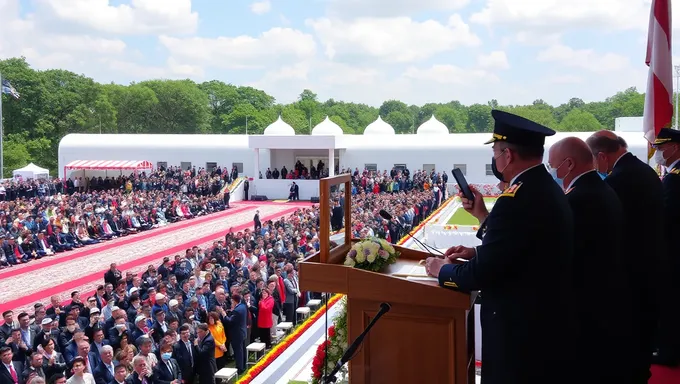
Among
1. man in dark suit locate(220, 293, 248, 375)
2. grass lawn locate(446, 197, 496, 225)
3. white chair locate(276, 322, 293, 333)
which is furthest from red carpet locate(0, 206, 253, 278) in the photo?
man in dark suit locate(220, 293, 248, 375)

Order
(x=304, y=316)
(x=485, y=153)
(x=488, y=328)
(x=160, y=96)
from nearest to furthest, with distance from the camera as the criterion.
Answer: (x=488, y=328), (x=304, y=316), (x=485, y=153), (x=160, y=96)

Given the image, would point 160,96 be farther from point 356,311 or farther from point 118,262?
point 356,311

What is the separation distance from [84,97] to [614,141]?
65044 millimetres

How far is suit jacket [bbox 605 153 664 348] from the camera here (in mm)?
3385

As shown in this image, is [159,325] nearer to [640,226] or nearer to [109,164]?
[640,226]

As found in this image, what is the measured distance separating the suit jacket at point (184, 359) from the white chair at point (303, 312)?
347 cm

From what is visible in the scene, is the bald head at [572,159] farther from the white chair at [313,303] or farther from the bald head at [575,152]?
the white chair at [313,303]

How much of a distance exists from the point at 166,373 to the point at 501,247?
17.3 feet

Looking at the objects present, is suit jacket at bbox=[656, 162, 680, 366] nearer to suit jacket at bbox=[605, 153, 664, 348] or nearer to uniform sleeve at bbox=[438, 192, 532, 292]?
suit jacket at bbox=[605, 153, 664, 348]

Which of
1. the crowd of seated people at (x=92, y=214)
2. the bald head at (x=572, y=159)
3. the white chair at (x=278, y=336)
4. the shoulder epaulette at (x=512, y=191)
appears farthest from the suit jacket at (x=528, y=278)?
the crowd of seated people at (x=92, y=214)

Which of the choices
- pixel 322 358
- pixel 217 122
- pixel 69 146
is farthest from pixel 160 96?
pixel 322 358

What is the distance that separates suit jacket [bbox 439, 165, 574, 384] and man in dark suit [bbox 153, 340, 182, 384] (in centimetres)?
479

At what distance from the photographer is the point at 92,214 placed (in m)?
21.7

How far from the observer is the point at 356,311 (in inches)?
111
